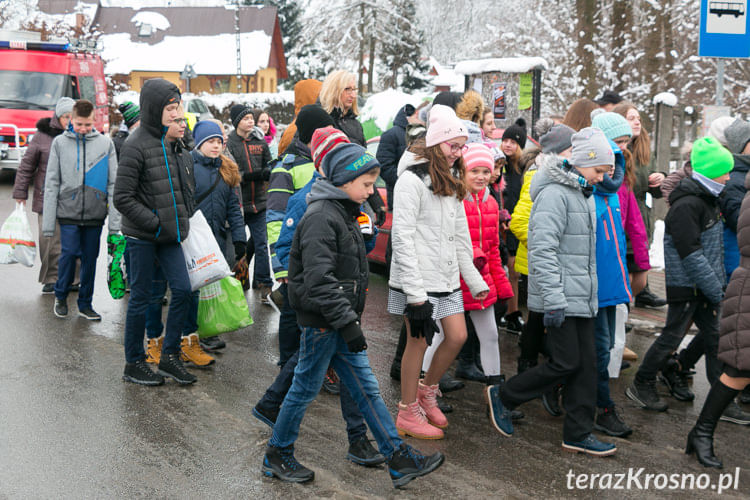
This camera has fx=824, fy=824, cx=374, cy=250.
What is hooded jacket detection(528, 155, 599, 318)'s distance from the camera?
4895 mm

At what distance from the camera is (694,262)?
542 cm

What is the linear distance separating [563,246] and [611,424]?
1.26 metres

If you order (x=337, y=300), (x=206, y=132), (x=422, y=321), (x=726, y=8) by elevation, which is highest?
(x=726, y=8)

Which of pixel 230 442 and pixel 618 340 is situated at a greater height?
pixel 618 340

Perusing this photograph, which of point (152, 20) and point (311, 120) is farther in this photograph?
point (152, 20)

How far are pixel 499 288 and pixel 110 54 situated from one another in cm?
6234

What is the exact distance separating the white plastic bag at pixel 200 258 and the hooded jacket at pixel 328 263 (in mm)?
1919

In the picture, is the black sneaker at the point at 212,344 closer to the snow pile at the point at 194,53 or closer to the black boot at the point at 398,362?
the black boot at the point at 398,362

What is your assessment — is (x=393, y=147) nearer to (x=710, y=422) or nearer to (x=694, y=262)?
(x=694, y=262)

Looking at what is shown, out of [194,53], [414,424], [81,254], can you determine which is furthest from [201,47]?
[414,424]

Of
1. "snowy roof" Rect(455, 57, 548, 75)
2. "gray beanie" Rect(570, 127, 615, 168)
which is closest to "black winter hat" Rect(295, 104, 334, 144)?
"gray beanie" Rect(570, 127, 615, 168)

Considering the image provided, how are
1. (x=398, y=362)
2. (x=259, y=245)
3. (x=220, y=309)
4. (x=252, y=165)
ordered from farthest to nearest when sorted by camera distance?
1. (x=259, y=245)
2. (x=252, y=165)
3. (x=220, y=309)
4. (x=398, y=362)

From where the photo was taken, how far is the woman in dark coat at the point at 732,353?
4.72m

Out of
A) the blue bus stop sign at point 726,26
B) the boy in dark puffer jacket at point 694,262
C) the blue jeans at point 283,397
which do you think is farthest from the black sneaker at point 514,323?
the blue bus stop sign at point 726,26
